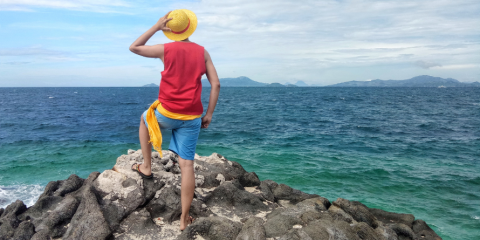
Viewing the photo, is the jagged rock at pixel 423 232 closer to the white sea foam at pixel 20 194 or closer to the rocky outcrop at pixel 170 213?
the rocky outcrop at pixel 170 213

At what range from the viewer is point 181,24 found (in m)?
3.48

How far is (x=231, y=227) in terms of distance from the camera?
13.3 ft

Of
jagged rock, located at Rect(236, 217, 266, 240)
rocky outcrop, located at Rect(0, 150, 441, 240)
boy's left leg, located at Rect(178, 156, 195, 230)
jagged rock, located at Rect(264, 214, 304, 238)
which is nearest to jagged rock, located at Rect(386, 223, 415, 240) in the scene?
rocky outcrop, located at Rect(0, 150, 441, 240)

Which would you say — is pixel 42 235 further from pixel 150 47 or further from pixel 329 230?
pixel 329 230

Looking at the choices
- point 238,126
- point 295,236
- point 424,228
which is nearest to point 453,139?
point 238,126

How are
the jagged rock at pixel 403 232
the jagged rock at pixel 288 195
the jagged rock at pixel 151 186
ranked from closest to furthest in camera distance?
the jagged rock at pixel 151 186
the jagged rock at pixel 403 232
the jagged rock at pixel 288 195

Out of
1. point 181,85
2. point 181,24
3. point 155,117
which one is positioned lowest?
point 155,117

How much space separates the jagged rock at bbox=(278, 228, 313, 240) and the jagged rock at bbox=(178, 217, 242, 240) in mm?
613

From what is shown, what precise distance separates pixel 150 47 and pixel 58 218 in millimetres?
2776

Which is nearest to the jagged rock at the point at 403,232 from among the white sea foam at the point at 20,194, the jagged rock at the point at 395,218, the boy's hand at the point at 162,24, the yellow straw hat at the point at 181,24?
the jagged rock at the point at 395,218

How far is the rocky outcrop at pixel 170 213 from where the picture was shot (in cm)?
399

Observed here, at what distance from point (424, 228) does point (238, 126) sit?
1784 centimetres

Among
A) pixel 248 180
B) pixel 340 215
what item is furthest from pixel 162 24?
pixel 340 215

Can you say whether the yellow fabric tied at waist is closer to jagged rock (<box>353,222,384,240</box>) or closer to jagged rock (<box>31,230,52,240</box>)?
jagged rock (<box>31,230,52,240</box>)
